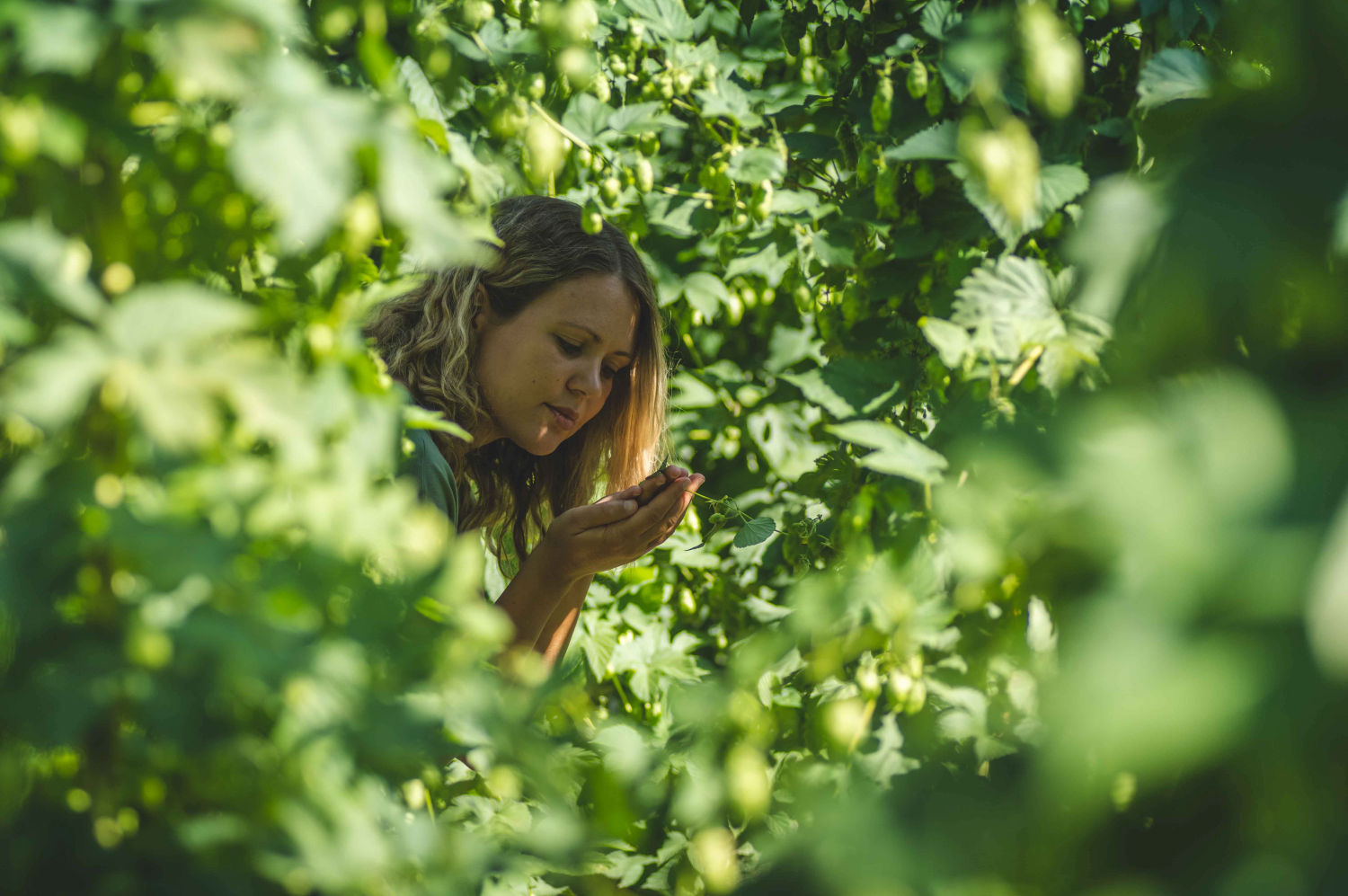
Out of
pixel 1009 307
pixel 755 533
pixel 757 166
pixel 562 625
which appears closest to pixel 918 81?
pixel 1009 307

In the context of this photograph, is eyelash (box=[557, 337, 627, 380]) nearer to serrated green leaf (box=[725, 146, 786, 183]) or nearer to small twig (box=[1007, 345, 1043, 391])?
serrated green leaf (box=[725, 146, 786, 183])

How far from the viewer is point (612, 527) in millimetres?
1792

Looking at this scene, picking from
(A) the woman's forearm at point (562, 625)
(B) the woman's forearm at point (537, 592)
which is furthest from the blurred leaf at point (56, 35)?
(A) the woman's forearm at point (562, 625)

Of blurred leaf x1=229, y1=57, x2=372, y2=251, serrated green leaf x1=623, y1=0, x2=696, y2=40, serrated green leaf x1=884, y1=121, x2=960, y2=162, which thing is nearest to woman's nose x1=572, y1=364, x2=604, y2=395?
serrated green leaf x1=623, y1=0, x2=696, y2=40

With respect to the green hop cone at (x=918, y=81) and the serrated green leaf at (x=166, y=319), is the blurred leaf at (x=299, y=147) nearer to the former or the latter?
the serrated green leaf at (x=166, y=319)

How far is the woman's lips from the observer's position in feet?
6.96

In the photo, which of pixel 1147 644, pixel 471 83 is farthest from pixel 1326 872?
pixel 471 83

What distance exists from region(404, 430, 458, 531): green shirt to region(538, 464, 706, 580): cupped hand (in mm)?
208

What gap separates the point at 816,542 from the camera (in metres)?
1.53

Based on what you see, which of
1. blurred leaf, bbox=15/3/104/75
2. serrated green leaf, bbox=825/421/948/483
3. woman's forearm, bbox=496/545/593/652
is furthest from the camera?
woman's forearm, bbox=496/545/593/652

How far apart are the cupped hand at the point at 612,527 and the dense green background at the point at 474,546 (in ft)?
2.56

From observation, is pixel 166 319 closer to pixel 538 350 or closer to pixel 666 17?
pixel 538 350

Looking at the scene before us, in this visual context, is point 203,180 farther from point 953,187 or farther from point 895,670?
point 953,187

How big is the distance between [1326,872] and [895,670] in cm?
49
